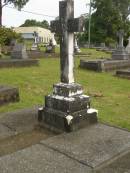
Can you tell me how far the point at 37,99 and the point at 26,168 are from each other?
3965mm

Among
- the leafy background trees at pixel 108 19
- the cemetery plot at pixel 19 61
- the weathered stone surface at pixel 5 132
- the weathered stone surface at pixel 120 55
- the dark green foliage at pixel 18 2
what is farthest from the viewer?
the leafy background trees at pixel 108 19

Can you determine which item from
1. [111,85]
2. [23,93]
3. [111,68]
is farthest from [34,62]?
[23,93]

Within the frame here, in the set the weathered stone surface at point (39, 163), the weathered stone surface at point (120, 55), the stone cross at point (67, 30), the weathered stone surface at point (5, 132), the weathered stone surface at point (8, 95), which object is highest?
the stone cross at point (67, 30)

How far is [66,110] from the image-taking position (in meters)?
4.30

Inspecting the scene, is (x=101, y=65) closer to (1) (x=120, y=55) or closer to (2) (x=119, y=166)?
(1) (x=120, y=55)

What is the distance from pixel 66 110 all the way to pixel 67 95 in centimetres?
23

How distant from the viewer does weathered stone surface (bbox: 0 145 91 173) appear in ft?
10.3

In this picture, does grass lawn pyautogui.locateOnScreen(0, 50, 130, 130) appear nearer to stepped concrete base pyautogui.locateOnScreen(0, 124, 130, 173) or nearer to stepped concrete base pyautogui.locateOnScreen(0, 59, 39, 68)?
stepped concrete base pyautogui.locateOnScreen(0, 124, 130, 173)

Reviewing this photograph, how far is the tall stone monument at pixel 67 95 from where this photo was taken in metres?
4.26

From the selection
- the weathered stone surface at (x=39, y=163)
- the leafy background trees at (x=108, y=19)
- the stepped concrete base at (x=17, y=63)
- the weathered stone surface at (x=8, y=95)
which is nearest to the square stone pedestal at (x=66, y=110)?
the weathered stone surface at (x=39, y=163)

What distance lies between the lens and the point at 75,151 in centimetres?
359

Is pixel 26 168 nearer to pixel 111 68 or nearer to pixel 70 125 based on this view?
pixel 70 125

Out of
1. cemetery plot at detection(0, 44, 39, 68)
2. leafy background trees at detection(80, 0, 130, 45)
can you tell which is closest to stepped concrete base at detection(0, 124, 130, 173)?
cemetery plot at detection(0, 44, 39, 68)

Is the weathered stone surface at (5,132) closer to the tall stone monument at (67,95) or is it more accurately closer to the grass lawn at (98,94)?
the tall stone monument at (67,95)
